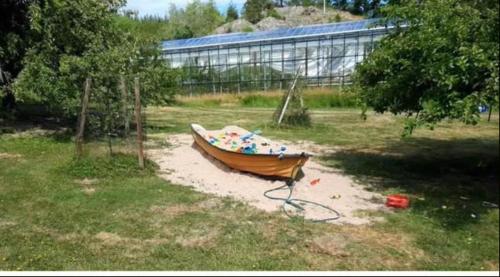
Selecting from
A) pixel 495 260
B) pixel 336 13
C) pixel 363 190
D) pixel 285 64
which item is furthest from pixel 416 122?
pixel 336 13

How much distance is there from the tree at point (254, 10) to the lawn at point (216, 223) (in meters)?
63.6

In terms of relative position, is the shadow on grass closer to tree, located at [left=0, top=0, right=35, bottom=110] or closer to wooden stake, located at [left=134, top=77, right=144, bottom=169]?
wooden stake, located at [left=134, top=77, right=144, bottom=169]

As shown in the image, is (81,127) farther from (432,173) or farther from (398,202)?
(432,173)

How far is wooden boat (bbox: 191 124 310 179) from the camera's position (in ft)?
26.2

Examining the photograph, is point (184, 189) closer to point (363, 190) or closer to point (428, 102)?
point (363, 190)

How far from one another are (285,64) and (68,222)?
25.5m

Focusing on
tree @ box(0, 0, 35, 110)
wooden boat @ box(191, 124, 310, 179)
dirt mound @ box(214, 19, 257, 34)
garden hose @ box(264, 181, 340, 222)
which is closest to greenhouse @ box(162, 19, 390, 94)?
tree @ box(0, 0, 35, 110)

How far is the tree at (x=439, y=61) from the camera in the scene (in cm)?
570

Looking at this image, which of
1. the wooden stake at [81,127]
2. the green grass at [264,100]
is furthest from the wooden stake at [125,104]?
the green grass at [264,100]

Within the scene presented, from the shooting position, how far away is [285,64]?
30641mm

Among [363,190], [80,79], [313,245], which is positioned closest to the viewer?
[313,245]

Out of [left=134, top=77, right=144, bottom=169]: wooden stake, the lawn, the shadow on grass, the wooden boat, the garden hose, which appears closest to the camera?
the lawn

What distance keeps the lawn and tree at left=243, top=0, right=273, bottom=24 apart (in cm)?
6365

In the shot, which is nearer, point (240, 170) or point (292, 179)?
point (292, 179)
